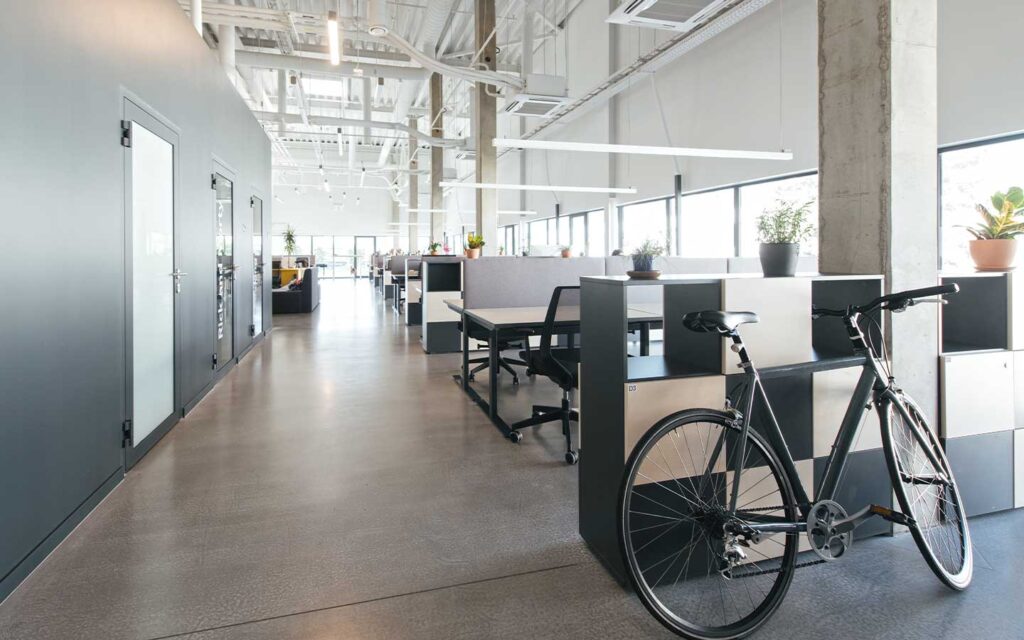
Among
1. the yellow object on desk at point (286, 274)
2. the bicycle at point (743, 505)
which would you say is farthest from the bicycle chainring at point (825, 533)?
the yellow object on desk at point (286, 274)

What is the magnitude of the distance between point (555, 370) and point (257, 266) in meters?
5.72

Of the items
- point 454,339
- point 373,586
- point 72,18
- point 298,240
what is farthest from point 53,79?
point 298,240

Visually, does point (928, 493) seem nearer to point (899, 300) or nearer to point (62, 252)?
point (899, 300)

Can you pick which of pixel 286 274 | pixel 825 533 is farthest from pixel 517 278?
pixel 286 274

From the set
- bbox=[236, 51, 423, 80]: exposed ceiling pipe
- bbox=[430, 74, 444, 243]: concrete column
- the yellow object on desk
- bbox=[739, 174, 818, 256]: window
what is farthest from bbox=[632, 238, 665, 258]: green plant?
the yellow object on desk

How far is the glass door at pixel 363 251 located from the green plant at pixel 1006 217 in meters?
26.4

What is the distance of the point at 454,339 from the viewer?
7348mm

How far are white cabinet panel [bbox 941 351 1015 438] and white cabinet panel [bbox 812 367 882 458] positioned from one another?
0.48 meters

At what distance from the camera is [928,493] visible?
2.34 meters

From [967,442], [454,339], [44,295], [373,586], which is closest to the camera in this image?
[373,586]

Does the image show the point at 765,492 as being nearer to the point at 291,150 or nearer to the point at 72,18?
the point at 72,18

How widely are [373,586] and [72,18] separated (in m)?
2.70

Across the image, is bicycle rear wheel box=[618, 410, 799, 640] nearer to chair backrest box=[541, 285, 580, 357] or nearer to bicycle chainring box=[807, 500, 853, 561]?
bicycle chainring box=[807, 500, 853, 561]

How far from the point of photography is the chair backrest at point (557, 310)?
3361 mm
